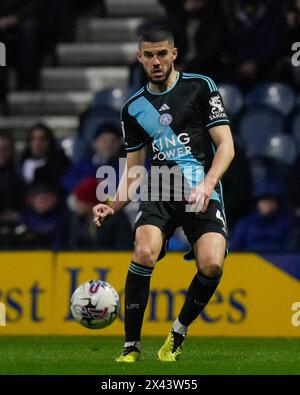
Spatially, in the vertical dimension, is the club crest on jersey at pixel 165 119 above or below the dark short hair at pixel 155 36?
below

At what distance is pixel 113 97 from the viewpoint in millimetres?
16078

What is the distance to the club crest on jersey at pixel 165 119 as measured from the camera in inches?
367

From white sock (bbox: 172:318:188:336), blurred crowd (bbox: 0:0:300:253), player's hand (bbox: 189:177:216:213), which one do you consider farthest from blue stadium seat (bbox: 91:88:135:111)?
player's hand (bbox: 189:177:216:213)

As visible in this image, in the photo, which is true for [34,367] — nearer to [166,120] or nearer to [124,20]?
[166,120]

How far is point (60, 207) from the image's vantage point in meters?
14.7

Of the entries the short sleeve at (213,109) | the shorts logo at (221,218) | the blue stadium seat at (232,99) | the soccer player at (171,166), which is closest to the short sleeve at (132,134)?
the soccer player at (171,166)

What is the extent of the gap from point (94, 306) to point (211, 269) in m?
1.01

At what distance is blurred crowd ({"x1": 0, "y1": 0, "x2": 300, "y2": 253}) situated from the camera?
13.7 m

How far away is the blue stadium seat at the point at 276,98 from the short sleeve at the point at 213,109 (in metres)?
5.90

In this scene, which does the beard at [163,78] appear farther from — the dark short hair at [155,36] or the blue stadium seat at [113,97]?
the blue stadium seat at [113,97]

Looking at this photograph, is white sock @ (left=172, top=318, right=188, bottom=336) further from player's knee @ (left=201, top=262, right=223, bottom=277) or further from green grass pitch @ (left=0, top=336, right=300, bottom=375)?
player's knee @ (left=201, top=262, right=223, bottom=277)

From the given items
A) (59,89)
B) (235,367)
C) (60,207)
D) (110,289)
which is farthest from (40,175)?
(235,367)

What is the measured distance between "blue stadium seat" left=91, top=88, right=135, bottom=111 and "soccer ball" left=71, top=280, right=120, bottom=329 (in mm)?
6552

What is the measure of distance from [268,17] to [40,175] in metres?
3.49
